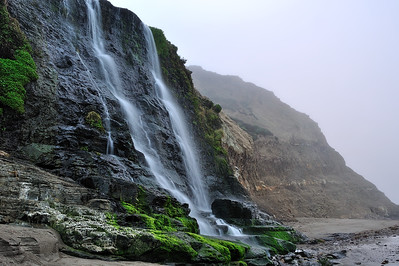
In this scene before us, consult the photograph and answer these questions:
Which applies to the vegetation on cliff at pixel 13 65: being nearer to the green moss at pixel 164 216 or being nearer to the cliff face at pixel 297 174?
the green moss at pixel 164 216

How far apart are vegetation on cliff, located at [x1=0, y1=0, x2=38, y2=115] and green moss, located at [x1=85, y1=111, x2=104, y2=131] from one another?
3.06 m

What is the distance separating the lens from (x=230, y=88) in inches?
4444

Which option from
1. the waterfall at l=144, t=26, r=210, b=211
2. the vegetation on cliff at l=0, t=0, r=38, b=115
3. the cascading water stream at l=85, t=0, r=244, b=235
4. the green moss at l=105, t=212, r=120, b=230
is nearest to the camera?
the green moss at l=105, t=212, r=120, b=230

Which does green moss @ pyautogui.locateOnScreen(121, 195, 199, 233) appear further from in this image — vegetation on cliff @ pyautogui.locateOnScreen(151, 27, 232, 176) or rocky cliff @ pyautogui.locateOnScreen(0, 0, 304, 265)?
A: vegetation on cliff @ pyautogui.locateOnScreen(151, 27, 232, 176)

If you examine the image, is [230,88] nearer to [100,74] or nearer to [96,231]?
[100,74]

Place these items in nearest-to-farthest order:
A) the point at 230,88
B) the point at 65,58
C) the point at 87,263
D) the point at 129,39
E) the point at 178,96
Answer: the point at 87,263 < the point at 65,58 < the point at 129,39 < the point at 178,96 < the point at 230,88

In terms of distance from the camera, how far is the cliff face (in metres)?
46.6

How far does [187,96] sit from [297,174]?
36.8 meters

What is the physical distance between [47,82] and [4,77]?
262cm

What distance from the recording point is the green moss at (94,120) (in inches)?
597

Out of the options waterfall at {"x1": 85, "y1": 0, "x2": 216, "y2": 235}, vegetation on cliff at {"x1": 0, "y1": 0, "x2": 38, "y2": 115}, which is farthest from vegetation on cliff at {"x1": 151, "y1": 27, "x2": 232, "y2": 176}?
vegetation on cliff at {"x1": 0, "y1": 0, "x2": 38, "y2": 115}

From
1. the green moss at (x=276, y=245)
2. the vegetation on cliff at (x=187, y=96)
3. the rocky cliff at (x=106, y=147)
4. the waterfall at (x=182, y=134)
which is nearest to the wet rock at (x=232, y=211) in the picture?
the rocky cliff at (x=106, y=147)

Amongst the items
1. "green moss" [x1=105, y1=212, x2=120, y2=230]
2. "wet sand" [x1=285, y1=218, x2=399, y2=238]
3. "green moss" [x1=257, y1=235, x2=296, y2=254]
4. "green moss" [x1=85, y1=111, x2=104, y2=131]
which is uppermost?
"green moss" [x1=85, y1=111, x2=104, y2=131]

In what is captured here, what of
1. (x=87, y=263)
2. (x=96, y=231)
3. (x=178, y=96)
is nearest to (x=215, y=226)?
(x=96, y=231)
